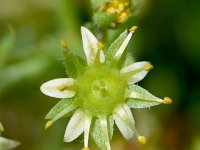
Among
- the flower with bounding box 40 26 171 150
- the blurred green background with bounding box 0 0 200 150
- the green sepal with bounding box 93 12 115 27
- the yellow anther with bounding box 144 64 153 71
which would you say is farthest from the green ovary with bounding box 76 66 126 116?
the blurred green background with bounding box 0 0 200 150

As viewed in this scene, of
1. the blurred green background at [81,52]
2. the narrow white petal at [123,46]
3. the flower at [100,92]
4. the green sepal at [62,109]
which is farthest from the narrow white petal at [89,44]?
the blurred green background at [81,52]

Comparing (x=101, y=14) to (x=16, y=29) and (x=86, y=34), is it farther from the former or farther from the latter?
(x=16, y=29)

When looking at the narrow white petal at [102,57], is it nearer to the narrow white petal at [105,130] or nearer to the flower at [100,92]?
the flower at [100,92]

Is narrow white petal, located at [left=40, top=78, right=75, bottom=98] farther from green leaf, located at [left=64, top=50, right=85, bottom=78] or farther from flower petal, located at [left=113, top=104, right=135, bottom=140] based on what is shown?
flower petal, located at [left=113, top=104, right=135, bottom=140]

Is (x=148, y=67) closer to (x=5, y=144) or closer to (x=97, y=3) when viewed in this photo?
(x=97, y=3)

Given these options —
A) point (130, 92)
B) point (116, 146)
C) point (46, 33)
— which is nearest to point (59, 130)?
point (116, 146)

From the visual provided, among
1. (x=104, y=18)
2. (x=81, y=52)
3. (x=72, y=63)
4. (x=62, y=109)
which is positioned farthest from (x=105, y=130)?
(x=81, y=52)

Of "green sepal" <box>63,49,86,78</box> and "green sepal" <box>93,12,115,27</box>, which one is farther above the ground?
"green sepal" <box>93,12,115,27</box>
